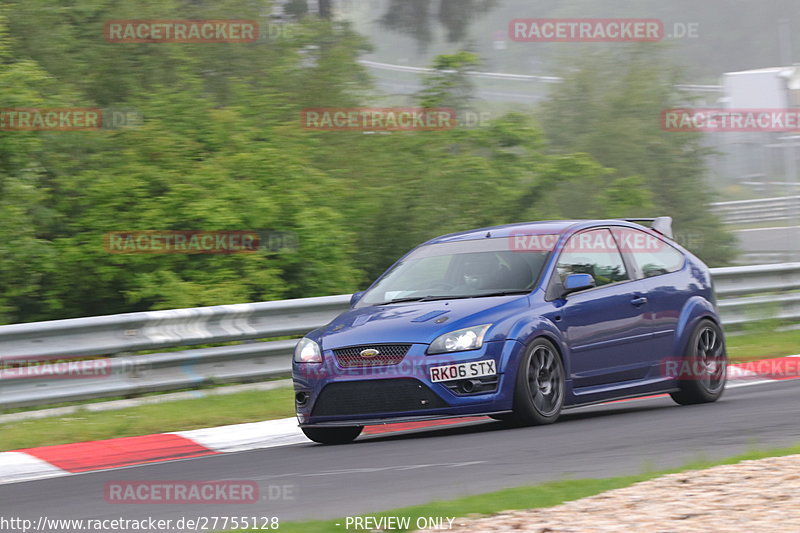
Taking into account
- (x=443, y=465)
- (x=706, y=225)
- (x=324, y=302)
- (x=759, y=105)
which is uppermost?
(x=759, y=105)

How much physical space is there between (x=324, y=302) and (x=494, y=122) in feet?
21.0

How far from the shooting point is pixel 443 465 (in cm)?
738

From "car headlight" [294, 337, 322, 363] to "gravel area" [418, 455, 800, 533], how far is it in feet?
11.0

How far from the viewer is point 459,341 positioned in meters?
8.56

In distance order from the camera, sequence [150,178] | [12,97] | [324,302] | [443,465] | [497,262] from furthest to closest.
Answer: [150,178]
[12,97]
[324,302]
[497,262]
[443,465]

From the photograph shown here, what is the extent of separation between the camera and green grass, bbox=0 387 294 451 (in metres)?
9.89

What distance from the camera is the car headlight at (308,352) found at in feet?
29.4

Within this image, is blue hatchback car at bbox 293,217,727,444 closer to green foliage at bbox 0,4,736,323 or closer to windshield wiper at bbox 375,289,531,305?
windshield wiper at bbox 375,289,531,305

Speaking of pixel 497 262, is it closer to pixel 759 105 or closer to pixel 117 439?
pixel 117 439

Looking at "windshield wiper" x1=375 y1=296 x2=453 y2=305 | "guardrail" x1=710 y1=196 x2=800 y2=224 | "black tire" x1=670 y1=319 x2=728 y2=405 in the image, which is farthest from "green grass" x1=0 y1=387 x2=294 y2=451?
"guardrail" x1=710 y1=196 x2=800 y2=224

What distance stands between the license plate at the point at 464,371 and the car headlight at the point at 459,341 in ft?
0.37

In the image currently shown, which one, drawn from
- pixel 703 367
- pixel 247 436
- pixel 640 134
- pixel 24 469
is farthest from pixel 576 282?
pixel 640 134

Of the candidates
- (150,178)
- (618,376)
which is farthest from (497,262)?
(150,178)

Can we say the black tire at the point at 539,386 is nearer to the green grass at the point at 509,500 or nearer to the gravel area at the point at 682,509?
the green grass at the point at 509,500
